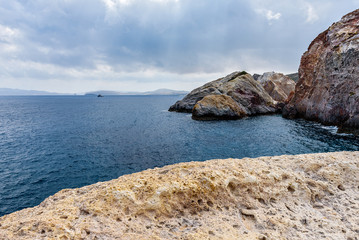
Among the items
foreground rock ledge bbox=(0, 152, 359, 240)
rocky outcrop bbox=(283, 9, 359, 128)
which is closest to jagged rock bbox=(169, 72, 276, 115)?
rocky outcrop bbox=(283, 9, 359, 128)

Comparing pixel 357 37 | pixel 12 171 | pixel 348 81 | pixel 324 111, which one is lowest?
pixel 12 171

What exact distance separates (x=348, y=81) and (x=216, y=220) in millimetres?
41655

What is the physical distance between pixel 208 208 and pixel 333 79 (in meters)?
44.2

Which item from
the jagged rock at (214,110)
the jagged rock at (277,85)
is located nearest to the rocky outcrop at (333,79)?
the jagged rock at (214,110)

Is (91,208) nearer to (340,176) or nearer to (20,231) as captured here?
(20,231)

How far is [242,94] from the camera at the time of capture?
61.4 metres

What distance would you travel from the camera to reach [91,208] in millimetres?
6105

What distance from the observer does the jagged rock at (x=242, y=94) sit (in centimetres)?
5997

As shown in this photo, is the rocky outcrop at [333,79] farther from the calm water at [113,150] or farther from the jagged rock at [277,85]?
the jagged rock at [277,85]

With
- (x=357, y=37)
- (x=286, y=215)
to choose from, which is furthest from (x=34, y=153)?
(x=357, y=37)

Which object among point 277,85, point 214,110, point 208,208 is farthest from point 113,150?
point 277,85

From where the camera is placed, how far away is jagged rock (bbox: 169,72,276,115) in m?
60.0

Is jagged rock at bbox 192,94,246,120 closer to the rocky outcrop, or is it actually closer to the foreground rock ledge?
the rocky outcrop

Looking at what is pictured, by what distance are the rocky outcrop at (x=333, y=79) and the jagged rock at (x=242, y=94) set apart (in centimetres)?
1098
